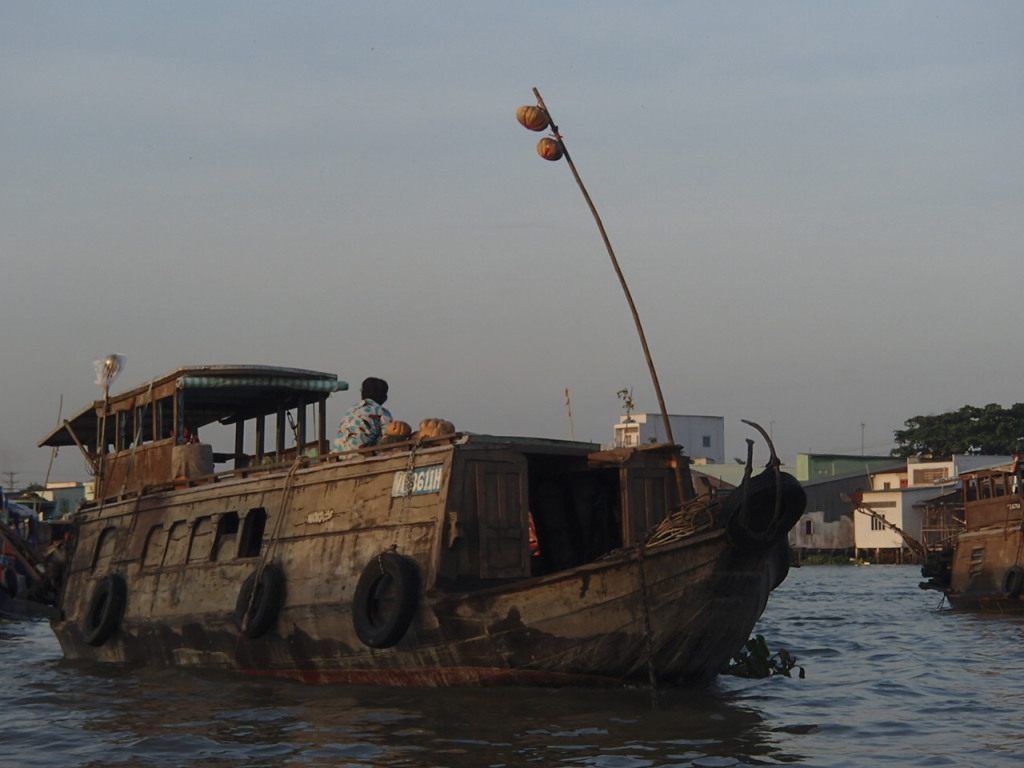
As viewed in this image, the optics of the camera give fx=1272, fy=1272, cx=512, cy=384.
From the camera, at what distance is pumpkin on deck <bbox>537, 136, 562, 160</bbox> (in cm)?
1180

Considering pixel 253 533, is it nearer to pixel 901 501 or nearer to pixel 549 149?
pixel 549 149

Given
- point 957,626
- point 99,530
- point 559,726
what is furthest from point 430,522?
point 957,626

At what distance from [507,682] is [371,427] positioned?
3.33 metres

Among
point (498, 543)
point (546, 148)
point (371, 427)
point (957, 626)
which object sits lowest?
point (957, 626)

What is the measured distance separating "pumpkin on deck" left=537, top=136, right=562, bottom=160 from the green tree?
205 feet

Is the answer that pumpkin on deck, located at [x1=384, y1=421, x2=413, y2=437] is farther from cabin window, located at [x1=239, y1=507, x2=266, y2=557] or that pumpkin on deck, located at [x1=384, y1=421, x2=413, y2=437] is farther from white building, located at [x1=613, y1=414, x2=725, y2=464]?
white building, located at [x1=613, y1=414, x2=725, y2=464]

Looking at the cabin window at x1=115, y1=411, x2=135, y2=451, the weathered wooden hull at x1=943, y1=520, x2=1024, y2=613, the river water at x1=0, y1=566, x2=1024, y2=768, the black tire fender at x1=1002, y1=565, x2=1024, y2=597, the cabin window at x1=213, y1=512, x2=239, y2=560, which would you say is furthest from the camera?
the weathered wooden hull at x1=943, y1=520, x2=1024, y2=613

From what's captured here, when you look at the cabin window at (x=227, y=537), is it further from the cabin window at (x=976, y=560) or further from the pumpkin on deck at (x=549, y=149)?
the cabin window at (x=976, y=560)

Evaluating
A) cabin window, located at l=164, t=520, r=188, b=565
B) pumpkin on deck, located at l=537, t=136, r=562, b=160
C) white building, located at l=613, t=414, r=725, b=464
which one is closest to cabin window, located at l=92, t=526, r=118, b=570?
cabin window, located at l=164, t=520, r=188, b=565

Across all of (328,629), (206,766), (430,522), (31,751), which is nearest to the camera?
(206,766)

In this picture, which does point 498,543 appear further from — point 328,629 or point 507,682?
point 328,629

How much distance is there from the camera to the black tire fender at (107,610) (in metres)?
15.2

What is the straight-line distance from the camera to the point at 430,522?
433 inches

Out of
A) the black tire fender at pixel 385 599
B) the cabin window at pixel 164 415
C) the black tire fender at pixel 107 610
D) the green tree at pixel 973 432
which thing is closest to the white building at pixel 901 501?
the green tree at pixel 973 432
